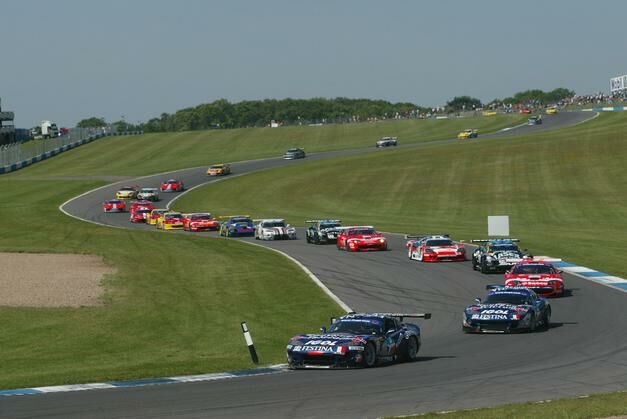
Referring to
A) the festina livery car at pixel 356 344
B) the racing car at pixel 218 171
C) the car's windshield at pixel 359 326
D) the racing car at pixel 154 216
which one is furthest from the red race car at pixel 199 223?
the car's windshield at pixel 359 326

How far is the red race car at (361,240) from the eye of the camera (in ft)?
179

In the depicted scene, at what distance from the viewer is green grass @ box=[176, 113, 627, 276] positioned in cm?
6881

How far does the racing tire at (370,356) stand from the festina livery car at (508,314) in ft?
20.6

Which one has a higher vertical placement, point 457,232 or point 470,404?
point 470,404

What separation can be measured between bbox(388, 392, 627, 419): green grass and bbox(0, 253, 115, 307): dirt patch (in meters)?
19.2

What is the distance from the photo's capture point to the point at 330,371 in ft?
77.3

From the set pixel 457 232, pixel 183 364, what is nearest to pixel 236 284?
pixel 183 364

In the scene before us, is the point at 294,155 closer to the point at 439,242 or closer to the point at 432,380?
the point at 439,242

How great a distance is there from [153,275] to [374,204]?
154ft

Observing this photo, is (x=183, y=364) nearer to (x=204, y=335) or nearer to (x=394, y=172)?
(x=204, y=335)

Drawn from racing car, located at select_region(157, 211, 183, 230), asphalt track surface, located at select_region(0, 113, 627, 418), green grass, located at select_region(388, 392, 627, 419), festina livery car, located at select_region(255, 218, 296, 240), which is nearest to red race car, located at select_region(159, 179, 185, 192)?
racing car, located at select_region(157, 211, 183, 230)

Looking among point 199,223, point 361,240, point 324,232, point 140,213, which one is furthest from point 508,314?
point 140,213

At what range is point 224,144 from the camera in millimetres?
157250

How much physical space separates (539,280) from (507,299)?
22.7 ft
